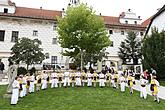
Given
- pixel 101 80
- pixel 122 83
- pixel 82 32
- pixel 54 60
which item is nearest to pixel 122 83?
pixel 122 83

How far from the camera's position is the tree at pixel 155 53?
23.2 metres

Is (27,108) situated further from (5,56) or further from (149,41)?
(5,56)

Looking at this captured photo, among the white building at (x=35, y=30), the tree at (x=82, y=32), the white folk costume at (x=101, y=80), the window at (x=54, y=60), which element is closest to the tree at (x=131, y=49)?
the white building at (x=35, y=30)

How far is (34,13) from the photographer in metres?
40.7

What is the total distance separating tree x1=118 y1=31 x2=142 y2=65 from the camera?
4103cm

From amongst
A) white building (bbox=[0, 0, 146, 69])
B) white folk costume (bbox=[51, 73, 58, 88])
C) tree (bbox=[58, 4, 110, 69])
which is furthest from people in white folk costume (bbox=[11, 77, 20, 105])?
white building (bbox=[0, 0, 146, 69])

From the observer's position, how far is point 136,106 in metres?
12.0

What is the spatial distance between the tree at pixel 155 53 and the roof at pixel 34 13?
70.1 ft

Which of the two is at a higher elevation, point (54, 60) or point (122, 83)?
point (54, 60)

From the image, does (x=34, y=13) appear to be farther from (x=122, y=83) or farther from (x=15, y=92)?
(x=15, y=92)

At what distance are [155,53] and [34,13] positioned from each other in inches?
1022

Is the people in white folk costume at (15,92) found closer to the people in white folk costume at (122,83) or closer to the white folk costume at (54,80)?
the white folk costume at (54,80)

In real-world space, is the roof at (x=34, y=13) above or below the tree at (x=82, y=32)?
above

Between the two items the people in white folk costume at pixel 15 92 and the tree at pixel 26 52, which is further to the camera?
the tree at pixel 26 52
